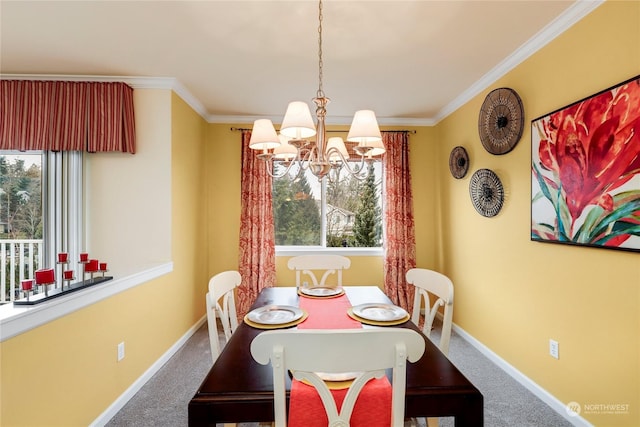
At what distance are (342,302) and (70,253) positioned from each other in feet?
8.10

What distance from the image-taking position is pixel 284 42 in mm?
2207

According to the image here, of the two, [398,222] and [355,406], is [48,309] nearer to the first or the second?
[355,406]

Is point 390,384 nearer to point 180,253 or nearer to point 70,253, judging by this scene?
point 180,253

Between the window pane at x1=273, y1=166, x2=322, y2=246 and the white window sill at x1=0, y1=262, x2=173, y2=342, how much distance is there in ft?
6.80

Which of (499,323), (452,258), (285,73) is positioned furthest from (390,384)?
(452,258)

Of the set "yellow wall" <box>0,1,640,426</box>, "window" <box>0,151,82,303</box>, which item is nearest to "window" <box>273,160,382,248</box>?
"yellow wall" <box>0,1,640,426</box>

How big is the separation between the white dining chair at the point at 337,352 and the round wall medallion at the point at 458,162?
8.97 ft

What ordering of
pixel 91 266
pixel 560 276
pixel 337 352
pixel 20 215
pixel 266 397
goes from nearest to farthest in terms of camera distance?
pixel 337 352 → pixel 266 397 → pixel 91 266 → pixel 560 276 → pixel 20 215

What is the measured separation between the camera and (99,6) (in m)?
1.84

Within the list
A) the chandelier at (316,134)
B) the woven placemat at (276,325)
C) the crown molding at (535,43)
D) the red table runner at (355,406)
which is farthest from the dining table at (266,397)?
the crown molding at (535,43)

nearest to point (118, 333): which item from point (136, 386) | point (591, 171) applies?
point (136, 386)

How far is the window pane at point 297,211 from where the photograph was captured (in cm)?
401

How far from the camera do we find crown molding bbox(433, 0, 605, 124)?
182 cm

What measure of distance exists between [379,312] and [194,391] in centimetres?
161
